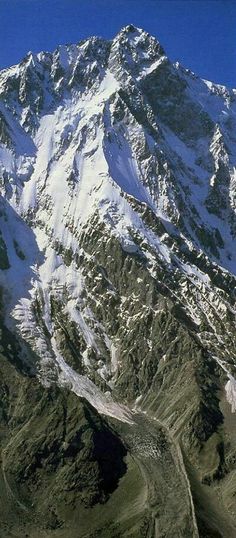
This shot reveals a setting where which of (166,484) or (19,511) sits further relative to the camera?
(166,484)

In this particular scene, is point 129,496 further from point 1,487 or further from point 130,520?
point 1,487

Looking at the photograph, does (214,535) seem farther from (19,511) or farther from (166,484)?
(19,511)

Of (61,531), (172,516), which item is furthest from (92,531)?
(172,516)

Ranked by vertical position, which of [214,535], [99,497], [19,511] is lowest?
[19,511]

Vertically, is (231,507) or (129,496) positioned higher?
(231,507)

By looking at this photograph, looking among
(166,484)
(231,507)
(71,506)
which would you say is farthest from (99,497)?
(231,507)

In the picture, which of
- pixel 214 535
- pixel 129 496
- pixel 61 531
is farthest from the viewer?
pixel 129 496

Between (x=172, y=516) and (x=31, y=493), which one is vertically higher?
(x=172, y=516)

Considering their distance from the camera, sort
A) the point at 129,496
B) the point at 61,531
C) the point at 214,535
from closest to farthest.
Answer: the point at 214,535
the point at 61,531
the point at 129,496

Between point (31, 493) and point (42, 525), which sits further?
point (31, 493)
